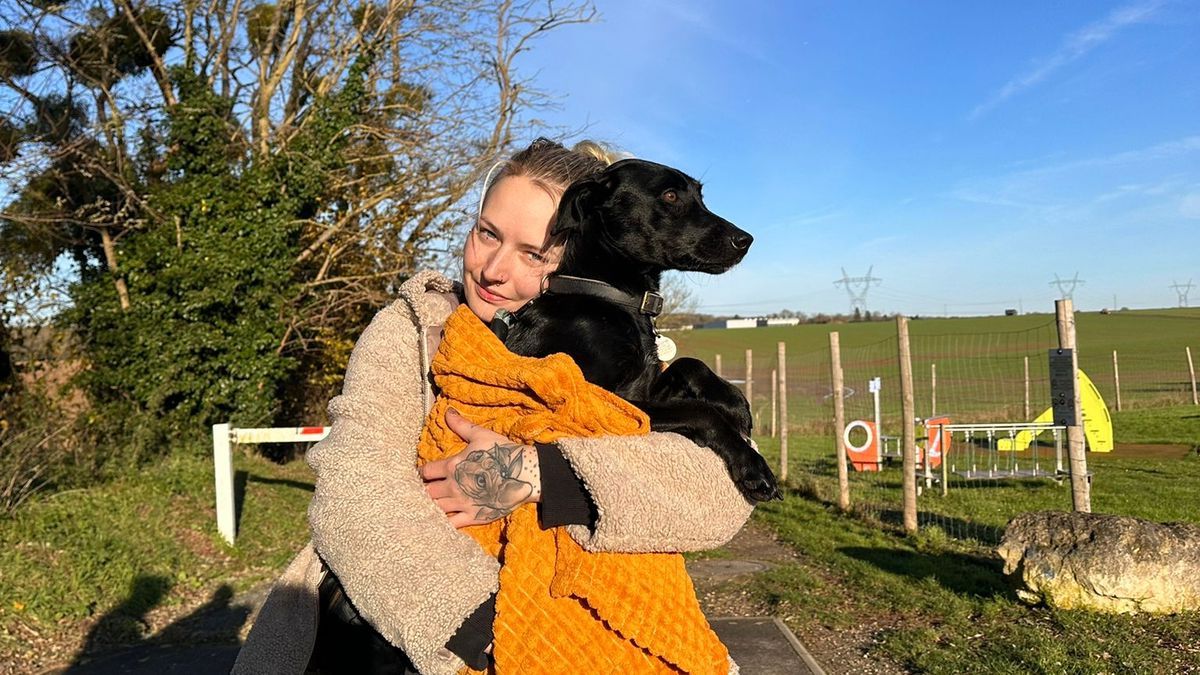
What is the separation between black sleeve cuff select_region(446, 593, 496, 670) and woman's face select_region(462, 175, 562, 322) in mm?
740

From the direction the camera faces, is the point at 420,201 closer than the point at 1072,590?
No

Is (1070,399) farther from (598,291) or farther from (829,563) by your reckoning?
(598,291)

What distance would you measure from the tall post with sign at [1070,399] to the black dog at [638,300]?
5438 millimetres

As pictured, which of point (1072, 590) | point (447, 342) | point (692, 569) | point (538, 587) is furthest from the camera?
point (692, 569)

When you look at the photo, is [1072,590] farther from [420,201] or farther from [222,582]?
[420,201]

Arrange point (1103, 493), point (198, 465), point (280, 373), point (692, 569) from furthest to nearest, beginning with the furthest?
point (280, 373) → point (1103, 493) → point (198, 465) → point (692, 569)

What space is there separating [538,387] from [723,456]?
1.59ft

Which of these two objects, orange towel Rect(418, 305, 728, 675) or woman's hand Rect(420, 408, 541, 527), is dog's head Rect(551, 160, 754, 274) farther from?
woman's hand Rect(420, 408, 541, 527)

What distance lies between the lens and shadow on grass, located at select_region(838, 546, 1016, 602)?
686cm

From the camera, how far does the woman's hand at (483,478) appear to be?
61.2 inches

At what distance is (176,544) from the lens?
781 centimetres

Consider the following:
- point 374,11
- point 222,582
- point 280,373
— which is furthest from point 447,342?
point 374,11

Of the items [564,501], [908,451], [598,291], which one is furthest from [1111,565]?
[564,501]

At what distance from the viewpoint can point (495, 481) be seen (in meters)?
1.56
